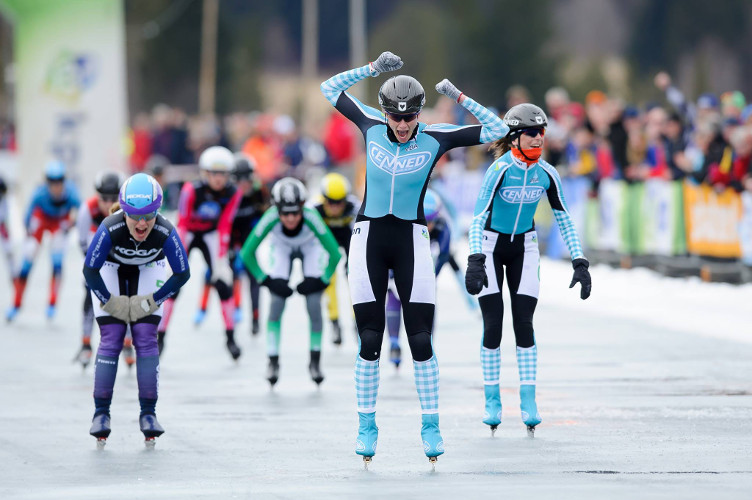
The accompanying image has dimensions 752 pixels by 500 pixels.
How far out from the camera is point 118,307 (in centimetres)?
959

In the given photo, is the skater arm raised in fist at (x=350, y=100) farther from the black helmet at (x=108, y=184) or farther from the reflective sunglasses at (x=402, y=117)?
the black helmet at (x=108, y=184)

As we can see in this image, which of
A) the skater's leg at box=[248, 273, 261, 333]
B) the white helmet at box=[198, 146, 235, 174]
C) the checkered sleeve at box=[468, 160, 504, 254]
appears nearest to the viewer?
the checkered sleeve at box=[468, 160, 504, 254]

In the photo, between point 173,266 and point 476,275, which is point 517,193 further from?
point 173,266

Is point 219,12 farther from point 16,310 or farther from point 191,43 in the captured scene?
point 16,310

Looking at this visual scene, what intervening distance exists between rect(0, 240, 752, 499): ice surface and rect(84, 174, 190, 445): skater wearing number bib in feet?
0.96

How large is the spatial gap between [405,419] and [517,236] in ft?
5.14

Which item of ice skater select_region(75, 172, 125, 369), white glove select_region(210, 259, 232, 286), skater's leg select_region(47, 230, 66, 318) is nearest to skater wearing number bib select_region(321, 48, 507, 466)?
A: ice skater select_region(75, 172, 125, 369)

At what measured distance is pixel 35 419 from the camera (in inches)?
417

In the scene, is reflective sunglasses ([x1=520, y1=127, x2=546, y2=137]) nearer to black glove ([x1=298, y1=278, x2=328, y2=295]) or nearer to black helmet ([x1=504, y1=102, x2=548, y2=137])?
black helmet ([x1=504, y1=102, x2=548, y2=137])

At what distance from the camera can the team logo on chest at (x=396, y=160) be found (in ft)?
28.6

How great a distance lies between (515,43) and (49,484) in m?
57.9

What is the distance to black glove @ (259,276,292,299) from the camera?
12.3 metres

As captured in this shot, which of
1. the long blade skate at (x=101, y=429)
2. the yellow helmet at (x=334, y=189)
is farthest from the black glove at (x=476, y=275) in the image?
the yellow helmet at (x=334, y=189)

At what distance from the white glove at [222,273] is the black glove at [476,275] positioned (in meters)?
5.65
